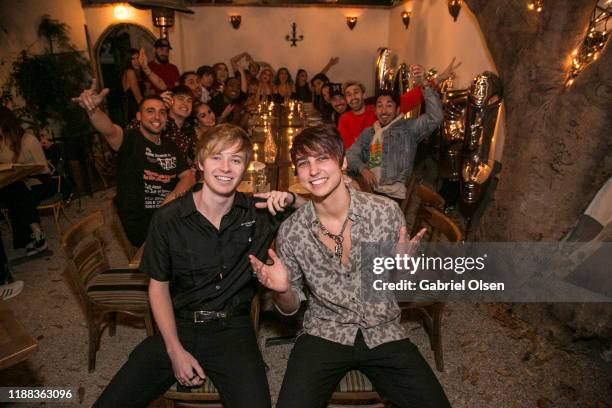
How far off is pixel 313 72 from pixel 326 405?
10012 millimetres

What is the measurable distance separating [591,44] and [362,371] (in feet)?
8.01

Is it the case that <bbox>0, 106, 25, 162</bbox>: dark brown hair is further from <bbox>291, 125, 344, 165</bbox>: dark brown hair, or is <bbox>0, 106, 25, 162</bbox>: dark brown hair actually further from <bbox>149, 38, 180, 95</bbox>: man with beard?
<bbox>291, 125, 344, 165</bbox>: dark brown hair

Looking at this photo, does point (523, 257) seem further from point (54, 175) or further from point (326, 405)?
point (54, 175)

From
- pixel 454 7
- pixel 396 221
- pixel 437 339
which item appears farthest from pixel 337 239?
pixel 454 7

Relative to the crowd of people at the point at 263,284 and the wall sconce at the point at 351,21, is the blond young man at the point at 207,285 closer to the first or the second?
the crowd of people at the point at 263,284

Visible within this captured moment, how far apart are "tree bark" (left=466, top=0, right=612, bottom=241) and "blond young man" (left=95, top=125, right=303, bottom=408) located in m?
1.99

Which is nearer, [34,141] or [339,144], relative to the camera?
[339,144]

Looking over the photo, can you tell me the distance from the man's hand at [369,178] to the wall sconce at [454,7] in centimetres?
364

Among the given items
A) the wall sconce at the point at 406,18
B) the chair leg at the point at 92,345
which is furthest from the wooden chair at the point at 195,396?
the wall sconce at the point at 406,18

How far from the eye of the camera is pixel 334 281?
5.74 feet

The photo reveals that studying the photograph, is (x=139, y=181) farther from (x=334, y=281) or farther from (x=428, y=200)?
(x=428, y=200)

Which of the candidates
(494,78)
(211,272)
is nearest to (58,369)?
(211,272)

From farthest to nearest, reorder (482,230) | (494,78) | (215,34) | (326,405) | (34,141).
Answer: (215,34), (34,141), (482,230), (494,78), (326,405)

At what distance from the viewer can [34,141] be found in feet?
12.3
